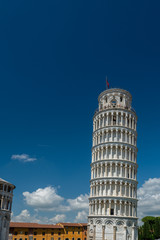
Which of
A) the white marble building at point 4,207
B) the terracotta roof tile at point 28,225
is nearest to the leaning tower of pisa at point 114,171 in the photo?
the white marble building at point 4,207

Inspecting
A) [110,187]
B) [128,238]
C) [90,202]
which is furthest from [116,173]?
[128,238]

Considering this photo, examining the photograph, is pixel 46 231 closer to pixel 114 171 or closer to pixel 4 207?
pixel 4 207

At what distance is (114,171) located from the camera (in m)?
55.0

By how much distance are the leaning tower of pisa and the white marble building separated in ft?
66.9

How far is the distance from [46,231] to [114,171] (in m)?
46.1

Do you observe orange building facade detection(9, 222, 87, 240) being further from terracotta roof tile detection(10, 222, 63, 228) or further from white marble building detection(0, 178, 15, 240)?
white marble building detection(0, 178, 15, 240)

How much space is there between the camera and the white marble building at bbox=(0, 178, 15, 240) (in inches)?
2197

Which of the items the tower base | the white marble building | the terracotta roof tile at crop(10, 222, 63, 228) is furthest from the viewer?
the terracotta roof tile at crop(10, 222, 63, 228)

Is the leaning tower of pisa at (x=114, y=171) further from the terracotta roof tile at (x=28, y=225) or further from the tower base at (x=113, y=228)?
the terracotta roof tile at (x=28, y=225)

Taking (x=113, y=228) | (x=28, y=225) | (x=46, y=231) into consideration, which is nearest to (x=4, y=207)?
(x=113, y=228)

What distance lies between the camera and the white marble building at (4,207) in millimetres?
55812

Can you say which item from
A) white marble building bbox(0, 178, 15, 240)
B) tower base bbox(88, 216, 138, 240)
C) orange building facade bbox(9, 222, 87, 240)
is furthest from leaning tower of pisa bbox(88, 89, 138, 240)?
orange building facade bbox(9, 222, 87, 240)

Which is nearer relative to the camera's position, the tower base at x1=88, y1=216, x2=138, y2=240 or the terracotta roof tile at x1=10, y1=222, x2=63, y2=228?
the tower base at x1=88, y1=216, x2=138, y2=240

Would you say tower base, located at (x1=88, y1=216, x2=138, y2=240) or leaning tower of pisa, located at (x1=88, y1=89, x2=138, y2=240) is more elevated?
leaning tower of pisa, located at (x1=88, y1=89, x2=138, y2=240)
